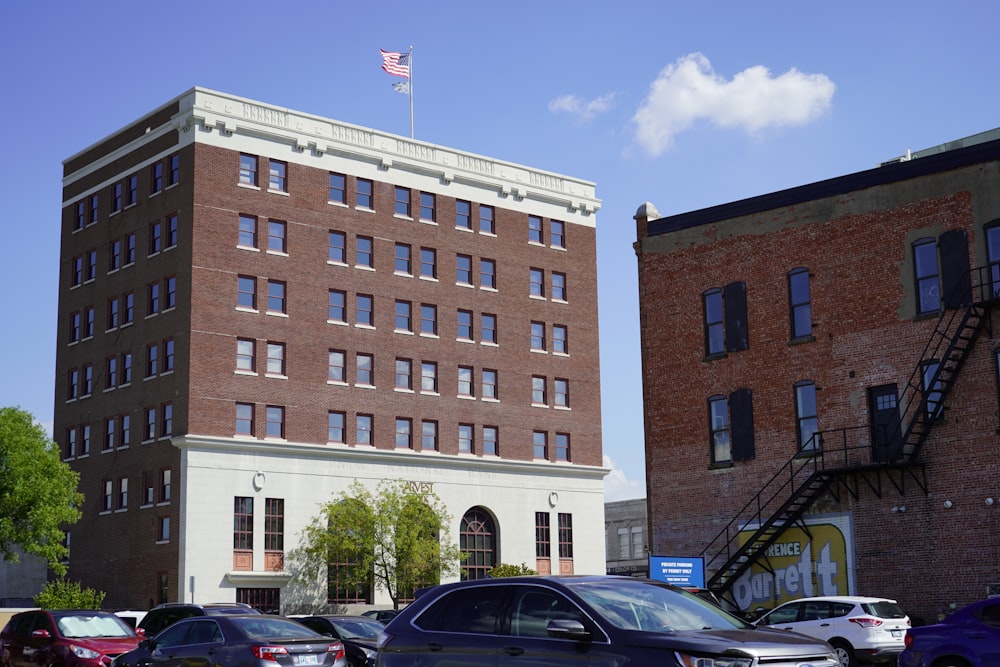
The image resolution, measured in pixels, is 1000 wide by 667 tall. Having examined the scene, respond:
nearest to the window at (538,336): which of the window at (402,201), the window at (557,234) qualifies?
the window at (557,234)

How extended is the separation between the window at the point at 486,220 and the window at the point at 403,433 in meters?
12.4

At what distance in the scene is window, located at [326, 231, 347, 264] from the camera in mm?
66688

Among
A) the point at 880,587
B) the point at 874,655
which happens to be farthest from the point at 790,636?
the point at 880,587

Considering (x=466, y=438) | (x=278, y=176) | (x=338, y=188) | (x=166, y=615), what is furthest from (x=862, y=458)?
(x=338, y=188)

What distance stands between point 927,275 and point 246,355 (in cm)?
3743

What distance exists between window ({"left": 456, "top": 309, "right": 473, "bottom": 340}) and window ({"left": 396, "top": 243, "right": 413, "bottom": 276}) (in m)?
4.05

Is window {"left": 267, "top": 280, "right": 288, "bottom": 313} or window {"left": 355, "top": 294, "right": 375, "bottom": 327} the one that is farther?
window {"left": 355, "top": 294, "right": 375, "bottom": 327}

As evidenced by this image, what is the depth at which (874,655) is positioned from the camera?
86.7 feet

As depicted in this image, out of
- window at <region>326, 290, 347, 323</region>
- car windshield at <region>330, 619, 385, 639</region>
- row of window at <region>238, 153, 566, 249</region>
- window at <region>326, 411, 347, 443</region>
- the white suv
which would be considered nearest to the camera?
the white suv

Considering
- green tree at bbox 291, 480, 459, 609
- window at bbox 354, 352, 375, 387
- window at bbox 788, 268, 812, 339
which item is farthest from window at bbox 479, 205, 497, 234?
window at bbox 788, 268, 812, 339

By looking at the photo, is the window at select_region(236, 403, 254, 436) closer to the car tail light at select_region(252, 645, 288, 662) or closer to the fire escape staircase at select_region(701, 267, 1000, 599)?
the fire escape staircase at select_region(701, 267, 1000, 599)

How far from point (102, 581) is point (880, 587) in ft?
142

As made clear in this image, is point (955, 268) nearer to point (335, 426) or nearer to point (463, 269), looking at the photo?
point (335, 426)

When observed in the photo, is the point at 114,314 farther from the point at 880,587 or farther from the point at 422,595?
the point at 422,595
